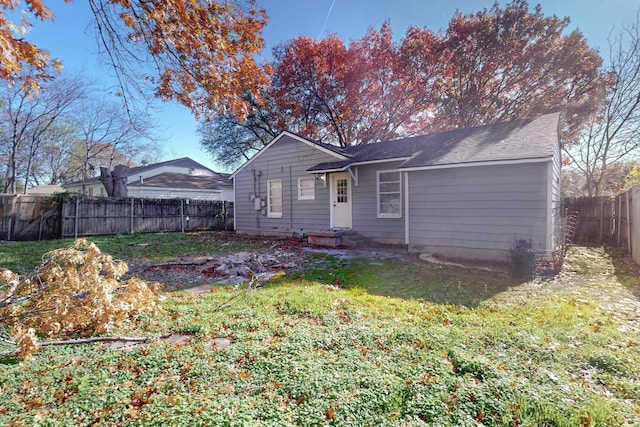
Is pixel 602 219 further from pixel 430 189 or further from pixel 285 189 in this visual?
pixel 285 189

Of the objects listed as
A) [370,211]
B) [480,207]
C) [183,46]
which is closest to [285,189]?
[370,211]

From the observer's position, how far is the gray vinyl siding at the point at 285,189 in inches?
468

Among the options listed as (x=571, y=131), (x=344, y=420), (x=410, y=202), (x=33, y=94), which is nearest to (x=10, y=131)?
(x=33, y=94)

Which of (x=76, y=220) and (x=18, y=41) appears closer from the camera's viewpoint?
(x=18, y=41)

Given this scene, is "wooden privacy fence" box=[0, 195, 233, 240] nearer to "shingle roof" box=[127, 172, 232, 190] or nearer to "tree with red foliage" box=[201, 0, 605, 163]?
"shingle roof" box=[127, 172, 232, 190]

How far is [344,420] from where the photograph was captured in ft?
6.91

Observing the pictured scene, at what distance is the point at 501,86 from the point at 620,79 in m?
5.04

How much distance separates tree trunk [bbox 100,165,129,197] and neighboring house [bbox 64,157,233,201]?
14.8ft

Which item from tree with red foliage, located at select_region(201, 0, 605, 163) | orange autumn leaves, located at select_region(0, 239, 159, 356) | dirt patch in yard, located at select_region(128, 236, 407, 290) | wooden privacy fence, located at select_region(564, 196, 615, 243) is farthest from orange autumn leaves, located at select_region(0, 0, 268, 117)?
tree with red foliage, located at select_region(201, 0, 605, 163)

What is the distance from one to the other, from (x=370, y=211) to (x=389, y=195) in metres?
0.83

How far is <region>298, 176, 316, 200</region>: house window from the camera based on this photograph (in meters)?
12.1

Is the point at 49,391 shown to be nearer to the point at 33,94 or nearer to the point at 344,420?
the point at 344,420

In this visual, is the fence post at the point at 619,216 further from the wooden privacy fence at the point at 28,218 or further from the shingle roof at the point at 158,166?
the shingle roof at the point at 158,166

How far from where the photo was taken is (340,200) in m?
11.4
